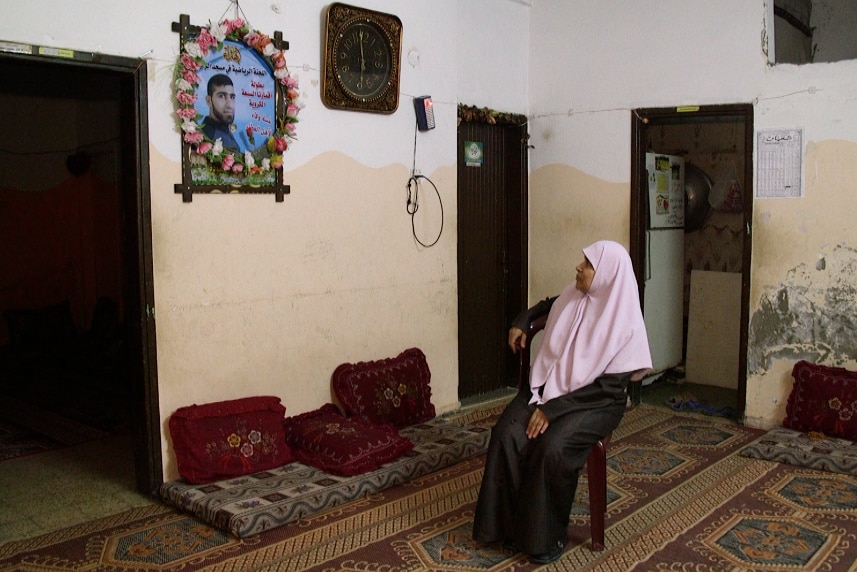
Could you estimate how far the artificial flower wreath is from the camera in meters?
3.73

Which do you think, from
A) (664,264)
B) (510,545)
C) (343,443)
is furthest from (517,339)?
(664,264)

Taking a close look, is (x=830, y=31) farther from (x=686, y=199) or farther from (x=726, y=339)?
(x=726, y=339)

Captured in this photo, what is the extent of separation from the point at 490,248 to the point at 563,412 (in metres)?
2.68

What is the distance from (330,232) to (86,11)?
165 cm

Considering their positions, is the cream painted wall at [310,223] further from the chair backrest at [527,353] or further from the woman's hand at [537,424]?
the woman's hand at [537,424]

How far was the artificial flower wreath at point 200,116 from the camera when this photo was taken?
3.73 meters

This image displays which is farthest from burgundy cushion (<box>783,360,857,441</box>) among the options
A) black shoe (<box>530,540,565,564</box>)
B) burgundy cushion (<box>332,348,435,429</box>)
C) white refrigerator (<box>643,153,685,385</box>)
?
black shoe (<box>530,540,565,564</box>)

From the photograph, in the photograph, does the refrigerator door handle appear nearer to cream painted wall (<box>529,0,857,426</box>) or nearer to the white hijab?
cream painted wall (<box>529,0,857,426</box>)

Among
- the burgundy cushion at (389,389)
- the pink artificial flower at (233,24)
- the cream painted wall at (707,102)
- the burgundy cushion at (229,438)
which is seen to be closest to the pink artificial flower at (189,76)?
the pink artificial flower at (233,24)

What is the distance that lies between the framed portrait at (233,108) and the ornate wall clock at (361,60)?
272mm

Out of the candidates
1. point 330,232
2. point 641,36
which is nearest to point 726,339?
point 641,36

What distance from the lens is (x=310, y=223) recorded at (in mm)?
4402

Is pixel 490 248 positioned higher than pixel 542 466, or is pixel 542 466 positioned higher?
pixel 490 248

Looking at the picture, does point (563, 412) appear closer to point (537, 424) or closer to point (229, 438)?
point (537, 424)
